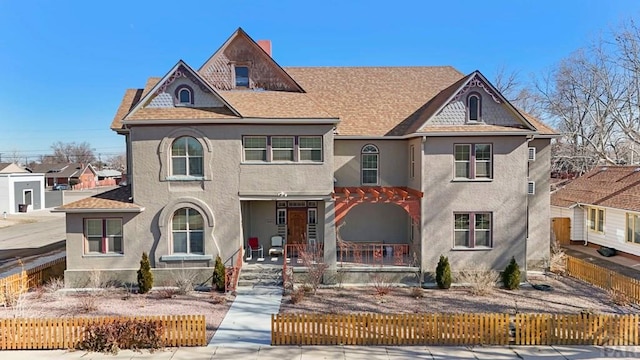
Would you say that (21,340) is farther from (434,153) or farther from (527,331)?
(434,153)

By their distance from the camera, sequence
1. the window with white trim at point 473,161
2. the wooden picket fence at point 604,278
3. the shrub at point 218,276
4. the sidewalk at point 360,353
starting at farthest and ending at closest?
the window with white trim at point 473,161 → the shrub at point 218,276 → the wooden picket fence at point 604,278 → the sidewalk at point 360,353

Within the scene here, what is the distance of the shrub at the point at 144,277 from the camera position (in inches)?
651

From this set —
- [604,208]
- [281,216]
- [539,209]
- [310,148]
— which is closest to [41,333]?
[281,216]

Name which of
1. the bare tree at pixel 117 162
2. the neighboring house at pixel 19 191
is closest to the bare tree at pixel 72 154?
the bare tree at pixel 117 162

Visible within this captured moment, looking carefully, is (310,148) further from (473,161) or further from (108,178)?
(108,178)

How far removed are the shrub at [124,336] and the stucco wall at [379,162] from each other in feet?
38.5

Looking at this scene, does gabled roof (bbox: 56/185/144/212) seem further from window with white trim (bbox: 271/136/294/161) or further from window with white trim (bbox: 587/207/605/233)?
window with white trim (bbox: 587/207/605/233)

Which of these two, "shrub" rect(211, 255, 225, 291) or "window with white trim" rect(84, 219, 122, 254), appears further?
"window with white trim" rect(84, 219, 122, 254)

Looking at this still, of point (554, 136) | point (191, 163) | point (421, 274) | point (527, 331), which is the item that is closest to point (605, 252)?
point (554, 136)

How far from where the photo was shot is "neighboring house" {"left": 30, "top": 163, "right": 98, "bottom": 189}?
84.4m

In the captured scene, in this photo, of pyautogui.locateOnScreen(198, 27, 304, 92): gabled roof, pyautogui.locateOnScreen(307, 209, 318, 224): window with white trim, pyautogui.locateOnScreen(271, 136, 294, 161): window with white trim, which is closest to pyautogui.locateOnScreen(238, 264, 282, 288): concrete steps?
pyautogui.locateOnScreen(307, 209, 318, 224): window with white trim

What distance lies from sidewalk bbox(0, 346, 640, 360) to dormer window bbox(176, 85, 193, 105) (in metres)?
10.8

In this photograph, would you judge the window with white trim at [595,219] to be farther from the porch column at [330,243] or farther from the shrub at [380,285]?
the porch column at [330,243]

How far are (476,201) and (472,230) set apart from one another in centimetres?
138
